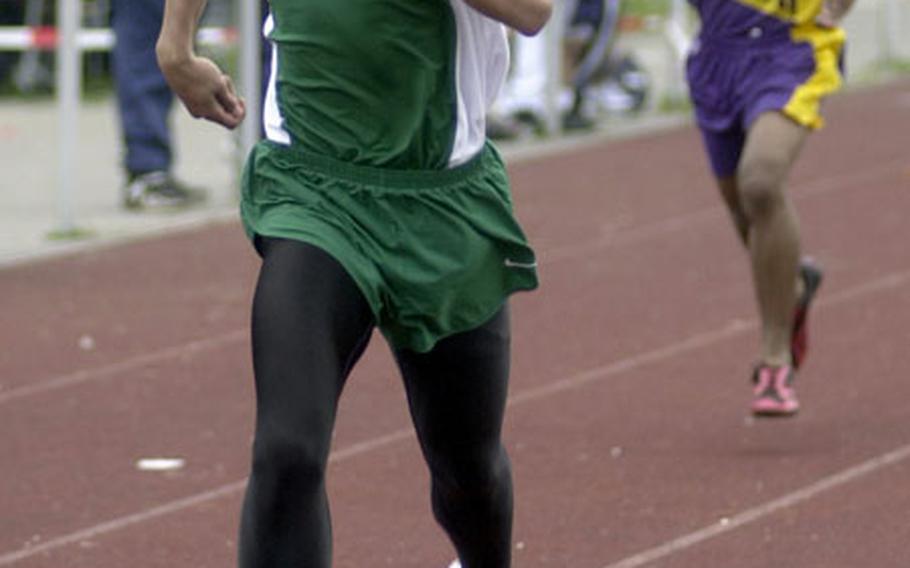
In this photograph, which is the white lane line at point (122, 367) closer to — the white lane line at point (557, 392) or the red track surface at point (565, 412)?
the red track surface at point (565, 412)

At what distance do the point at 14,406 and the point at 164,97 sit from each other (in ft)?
14.6

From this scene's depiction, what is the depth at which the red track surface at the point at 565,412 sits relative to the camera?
660 cm

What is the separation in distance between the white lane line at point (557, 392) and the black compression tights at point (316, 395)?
1.43m

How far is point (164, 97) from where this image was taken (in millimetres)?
12703

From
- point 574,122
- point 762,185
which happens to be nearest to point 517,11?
point 762,185

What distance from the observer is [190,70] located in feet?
Result: 15.6

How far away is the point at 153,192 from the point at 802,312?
5291 millimetres

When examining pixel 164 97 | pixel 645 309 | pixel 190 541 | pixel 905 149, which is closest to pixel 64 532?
pixel 190 541

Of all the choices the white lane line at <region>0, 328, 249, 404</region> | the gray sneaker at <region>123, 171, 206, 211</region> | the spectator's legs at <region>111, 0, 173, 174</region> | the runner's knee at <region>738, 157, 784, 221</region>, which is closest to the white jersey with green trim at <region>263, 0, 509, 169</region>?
the runner's knee at <region>738, 157, 784, 221</region>

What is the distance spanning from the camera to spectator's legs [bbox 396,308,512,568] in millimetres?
4883

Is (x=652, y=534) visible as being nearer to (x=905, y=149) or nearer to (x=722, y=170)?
(x=722, y=170)

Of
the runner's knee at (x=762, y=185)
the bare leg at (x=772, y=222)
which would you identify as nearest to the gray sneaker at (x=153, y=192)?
the bare leg at (x=772, y=222)

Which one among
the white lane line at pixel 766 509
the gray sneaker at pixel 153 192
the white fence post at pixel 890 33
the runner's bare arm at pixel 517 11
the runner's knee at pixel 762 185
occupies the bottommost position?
the white fence post at pixel 890 33

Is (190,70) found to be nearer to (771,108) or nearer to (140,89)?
(771,108)
